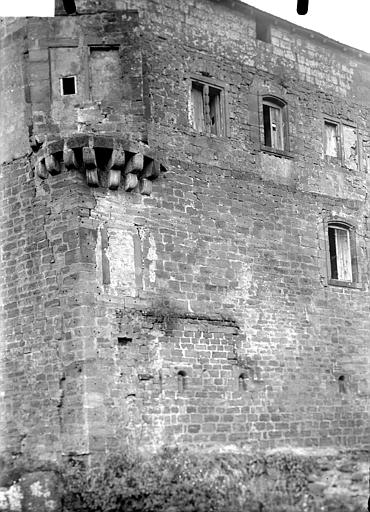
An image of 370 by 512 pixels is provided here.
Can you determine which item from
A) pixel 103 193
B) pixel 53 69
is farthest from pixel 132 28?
pixel 103 193

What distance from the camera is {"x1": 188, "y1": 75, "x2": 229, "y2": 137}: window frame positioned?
21.8m

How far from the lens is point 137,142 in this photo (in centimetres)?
2019

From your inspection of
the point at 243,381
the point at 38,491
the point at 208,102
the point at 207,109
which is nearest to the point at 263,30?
the point at 208,102

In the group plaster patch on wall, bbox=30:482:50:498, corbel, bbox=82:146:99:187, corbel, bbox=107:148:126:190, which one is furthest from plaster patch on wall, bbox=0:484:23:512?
corbel, bbox=107:148:126:190

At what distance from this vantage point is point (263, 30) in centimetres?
2370

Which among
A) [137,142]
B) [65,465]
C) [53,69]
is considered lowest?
[65,465]

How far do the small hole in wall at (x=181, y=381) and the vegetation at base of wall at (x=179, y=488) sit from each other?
153cm

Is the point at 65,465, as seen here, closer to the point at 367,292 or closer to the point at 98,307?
the point at 98,307

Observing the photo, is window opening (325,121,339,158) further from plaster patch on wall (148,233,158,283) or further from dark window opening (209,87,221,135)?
plaster patch on wall (148,233,158,283)

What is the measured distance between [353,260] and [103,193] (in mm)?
7370

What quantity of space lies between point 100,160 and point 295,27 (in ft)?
23.4

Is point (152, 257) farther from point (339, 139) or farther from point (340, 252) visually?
point (339, 139)

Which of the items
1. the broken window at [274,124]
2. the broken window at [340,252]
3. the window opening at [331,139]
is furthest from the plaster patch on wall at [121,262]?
the window opening at [331,139]

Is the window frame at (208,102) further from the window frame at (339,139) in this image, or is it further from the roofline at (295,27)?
the window frame at (339,139)
